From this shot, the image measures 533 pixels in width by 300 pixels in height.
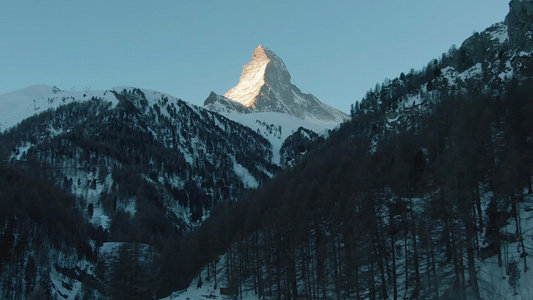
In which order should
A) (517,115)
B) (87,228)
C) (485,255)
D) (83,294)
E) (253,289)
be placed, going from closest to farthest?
1. (485,255)
2. (517,115)
3. (253,289)
4. (83,294)
5. (87,228)

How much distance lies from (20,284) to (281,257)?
2578 inches

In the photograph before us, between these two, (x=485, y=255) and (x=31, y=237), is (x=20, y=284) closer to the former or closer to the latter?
(x=31, y=237)

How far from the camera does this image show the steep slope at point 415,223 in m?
36.2

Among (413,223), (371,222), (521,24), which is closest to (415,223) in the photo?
(371,222)

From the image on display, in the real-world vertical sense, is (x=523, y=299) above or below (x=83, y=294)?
below

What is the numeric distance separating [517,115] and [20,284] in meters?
97.1

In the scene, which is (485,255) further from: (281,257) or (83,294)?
(83,294)

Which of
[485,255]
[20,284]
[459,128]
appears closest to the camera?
[485,255]

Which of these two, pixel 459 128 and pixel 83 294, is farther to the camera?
pixel 83 294

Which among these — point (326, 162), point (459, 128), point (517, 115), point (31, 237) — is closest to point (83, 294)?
point (31, 237)

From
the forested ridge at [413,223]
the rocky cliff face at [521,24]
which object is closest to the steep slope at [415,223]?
the forested ridge at [413,223]

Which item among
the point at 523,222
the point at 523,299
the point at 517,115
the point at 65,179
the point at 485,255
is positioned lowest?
the point at 523,299

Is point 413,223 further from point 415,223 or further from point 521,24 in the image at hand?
point 521,24

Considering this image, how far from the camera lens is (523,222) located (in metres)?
39.5
